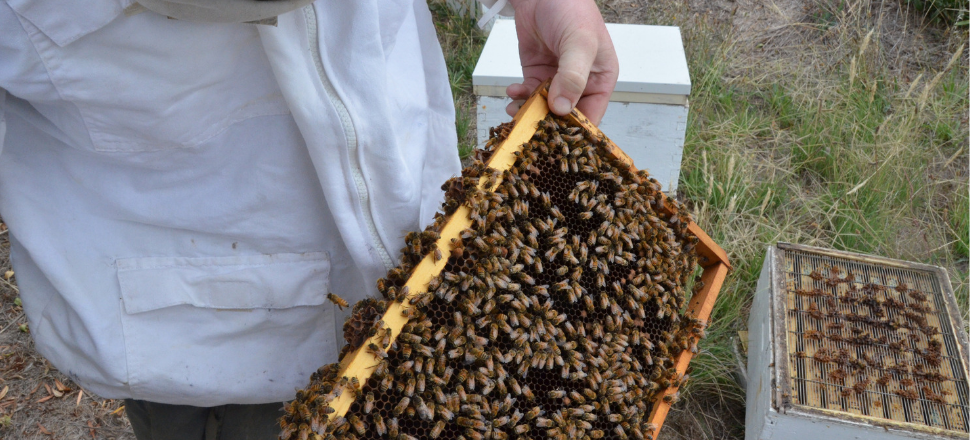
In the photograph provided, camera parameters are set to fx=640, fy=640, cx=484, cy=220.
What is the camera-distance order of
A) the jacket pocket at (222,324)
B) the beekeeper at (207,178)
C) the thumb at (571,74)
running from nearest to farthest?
the beekeeper at (207,178) < the jacket pocket at (222,324) < the thumb at (571,74)

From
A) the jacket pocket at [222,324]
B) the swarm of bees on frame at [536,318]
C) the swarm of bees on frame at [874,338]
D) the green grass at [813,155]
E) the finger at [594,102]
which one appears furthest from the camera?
the green grass at [813,155]

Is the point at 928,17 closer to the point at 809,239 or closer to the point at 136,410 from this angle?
the point at 809,239

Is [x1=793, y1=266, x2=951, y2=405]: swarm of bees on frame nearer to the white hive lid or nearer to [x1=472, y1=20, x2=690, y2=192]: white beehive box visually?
[x1=472, y1=20, x2=690, y2=192]: white beehive box

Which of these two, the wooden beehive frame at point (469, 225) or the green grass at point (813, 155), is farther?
the green grass at point (813, 155)

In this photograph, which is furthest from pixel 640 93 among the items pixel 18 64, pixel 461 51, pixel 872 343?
pixel 18 64

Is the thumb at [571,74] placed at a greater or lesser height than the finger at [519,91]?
greater

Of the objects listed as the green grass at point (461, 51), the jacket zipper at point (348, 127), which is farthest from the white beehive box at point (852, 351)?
the green grass at point (461, 51)

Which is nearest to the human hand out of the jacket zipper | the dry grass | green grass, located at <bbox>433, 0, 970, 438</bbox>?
the jacket zipper

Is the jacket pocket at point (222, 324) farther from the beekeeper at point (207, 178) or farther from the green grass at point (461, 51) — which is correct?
the green grass at point (461, 51)
